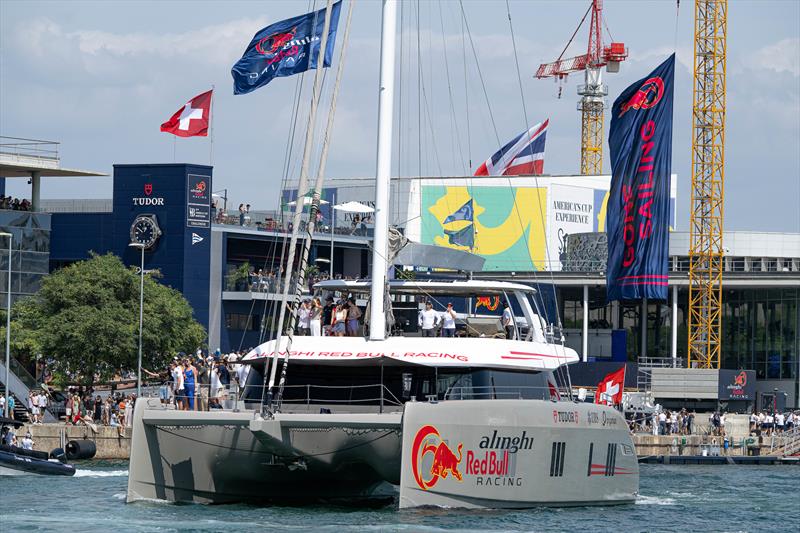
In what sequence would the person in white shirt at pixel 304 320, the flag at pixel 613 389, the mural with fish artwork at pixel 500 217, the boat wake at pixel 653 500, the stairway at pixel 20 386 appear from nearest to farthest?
the person in white shirt at pixel 304 320 < the boat wake at pixel 653 500 < the stairway at pixel 20 386 < the flag at pixel 613 389 < the mural with fish artwork at pixel 500 217

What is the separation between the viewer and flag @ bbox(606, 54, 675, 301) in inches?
2517

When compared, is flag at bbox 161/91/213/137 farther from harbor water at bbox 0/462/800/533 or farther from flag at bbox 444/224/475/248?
harbor water at bbox 0/462/800/533

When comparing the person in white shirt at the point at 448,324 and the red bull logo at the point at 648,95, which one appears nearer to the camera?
the person in white shirt at the point at 448,324

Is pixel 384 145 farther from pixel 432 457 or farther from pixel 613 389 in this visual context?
pixel 613 389

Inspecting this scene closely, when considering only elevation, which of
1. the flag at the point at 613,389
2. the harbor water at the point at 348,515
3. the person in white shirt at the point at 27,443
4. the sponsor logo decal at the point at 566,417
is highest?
the sponsor logo decal at the point at 566,417

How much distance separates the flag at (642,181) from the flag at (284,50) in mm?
33504

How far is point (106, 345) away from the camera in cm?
5541

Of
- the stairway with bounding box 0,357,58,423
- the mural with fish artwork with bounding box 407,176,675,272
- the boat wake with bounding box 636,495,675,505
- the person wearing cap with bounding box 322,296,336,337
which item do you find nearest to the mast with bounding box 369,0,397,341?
the person wearing cap with bounding box 322,296,336,337

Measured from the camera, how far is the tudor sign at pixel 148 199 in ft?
234

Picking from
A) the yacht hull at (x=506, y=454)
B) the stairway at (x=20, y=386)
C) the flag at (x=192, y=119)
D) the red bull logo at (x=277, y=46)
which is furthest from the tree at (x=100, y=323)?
the yacht hull at (x=506, y=454)

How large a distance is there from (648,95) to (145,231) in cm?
2522

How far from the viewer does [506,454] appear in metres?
25.3

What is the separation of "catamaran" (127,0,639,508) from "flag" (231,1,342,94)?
152 inches

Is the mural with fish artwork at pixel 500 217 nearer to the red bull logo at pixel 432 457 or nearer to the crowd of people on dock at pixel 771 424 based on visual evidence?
the crowd of people on dock at pixel 771 424
